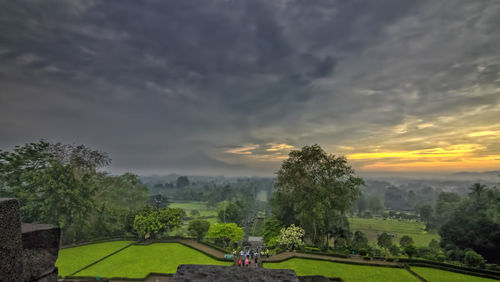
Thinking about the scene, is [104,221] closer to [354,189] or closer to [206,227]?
[206,227]

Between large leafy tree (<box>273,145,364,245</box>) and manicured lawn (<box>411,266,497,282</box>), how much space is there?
989 cm

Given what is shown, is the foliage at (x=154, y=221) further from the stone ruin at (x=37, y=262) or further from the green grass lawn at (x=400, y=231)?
the green grass lawn at (x=400, y=231)

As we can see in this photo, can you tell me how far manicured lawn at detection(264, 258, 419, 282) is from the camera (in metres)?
17.8

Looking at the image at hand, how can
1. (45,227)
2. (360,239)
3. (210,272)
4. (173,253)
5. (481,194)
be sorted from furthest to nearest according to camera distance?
(481,194) < (360,239) < (173,253) < (45,227) < (210,272)

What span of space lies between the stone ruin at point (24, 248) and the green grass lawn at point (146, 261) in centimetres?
2104

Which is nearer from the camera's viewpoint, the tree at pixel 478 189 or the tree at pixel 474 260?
the tree at pixel 474 260

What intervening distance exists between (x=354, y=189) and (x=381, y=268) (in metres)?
10.5

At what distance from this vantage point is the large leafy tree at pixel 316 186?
91.2 feet

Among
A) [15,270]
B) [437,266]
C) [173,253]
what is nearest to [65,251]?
[173,253]

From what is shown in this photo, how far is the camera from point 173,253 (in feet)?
85.7

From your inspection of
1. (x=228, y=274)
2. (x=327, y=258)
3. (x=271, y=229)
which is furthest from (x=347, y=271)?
(x=228, y=274)

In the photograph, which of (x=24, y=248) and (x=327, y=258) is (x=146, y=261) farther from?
(x=24, y=248)

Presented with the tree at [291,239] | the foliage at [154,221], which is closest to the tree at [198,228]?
the foliage at [154,221]

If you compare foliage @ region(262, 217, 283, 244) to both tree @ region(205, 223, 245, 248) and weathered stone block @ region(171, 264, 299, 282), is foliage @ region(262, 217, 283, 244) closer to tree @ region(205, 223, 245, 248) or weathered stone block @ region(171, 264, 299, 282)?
tree @ region(205, 223, 245, 248)
